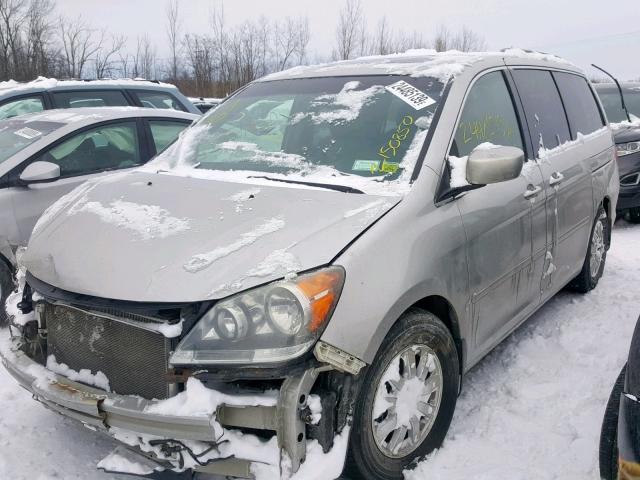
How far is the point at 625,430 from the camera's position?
5.78 ft

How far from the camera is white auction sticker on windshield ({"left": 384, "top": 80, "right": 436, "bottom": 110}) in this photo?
2.94 metres

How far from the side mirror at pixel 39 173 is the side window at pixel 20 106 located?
11.4 ft

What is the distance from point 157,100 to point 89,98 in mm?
890

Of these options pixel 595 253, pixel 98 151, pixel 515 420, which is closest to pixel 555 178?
pixel 595 253

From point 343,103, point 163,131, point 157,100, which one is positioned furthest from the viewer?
point 157,100

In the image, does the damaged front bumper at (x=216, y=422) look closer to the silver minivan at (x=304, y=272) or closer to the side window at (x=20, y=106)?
the silver minivan at (x=304, y=272)

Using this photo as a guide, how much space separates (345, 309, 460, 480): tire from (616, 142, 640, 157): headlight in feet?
19.0

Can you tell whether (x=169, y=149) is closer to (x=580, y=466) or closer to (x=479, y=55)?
(x=479, y=55)

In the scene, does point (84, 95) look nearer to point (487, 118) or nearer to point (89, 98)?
point (89, 98)

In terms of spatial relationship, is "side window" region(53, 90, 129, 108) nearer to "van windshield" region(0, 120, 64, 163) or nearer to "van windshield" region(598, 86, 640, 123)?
"van windshield" region(0, 120, 64, 163)

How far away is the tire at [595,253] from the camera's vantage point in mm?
4562

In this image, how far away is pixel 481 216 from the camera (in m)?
2.87

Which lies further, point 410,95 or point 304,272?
point 410,95

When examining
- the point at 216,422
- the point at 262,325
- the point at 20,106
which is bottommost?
the point at 216,422
